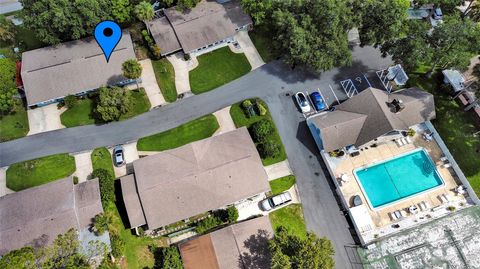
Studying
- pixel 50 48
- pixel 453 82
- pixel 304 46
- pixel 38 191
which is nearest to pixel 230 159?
pixel 304 46

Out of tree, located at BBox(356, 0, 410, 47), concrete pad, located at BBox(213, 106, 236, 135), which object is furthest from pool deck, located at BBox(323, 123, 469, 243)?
tree, located at BBox(356, 0, 410, 47)

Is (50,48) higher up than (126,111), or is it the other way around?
(50,48)

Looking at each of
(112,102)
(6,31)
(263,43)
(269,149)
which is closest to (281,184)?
(269,149)

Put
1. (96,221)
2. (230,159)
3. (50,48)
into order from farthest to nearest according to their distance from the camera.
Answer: (50,48) → (230,159) → (96,221)

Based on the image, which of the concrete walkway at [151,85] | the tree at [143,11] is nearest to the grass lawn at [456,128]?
the concrete walkway at [151,85]

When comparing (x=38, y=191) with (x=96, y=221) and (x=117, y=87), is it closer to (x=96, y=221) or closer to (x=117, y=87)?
(x=96, y=221)

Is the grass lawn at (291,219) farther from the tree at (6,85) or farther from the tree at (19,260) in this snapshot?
the tree at (6,85)

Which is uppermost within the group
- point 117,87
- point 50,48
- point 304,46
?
point 50,48
